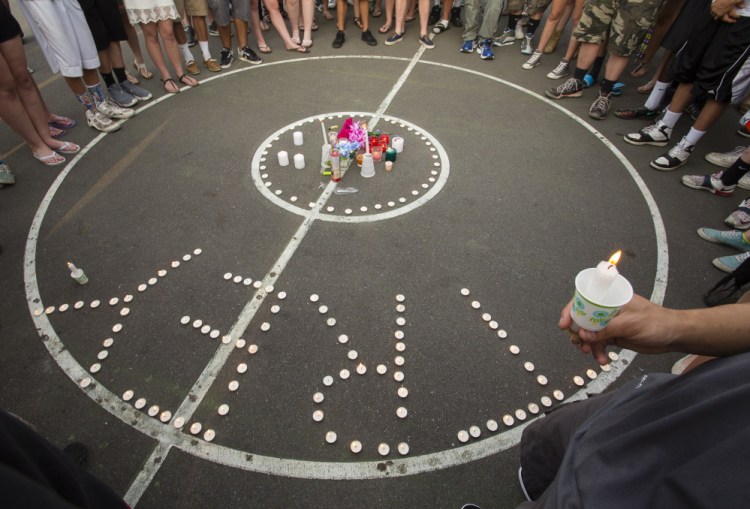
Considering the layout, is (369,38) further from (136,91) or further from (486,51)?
(136,91)

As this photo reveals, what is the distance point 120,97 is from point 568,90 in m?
7.20

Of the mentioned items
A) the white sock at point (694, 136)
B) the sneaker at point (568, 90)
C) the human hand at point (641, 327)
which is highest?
the human hand at point (641, 327)

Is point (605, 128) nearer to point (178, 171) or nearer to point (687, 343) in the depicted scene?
point (687, 343)

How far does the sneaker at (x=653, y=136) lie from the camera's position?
5.26m

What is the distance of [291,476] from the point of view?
7.98 ft

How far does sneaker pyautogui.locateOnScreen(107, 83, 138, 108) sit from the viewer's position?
6.02 metres

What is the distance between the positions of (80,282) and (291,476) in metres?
2.71

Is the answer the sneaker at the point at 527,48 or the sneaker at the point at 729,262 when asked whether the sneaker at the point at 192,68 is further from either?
the sneaker at the point at 729,262

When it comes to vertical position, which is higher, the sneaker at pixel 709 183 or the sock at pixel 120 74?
the sock at pixel 120 74

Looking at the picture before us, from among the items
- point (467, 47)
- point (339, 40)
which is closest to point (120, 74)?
point (339, 40)

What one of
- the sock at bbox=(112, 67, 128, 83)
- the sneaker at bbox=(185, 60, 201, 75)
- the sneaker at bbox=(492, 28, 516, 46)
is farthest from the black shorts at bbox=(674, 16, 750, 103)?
the sock at bbox=(112, 67, 128, 83)

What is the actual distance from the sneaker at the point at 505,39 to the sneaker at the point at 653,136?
407 cm

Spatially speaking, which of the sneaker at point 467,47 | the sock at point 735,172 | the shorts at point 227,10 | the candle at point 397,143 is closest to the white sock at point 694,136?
the sock at point 735,172

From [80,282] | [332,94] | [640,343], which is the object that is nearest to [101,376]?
[80,282]
